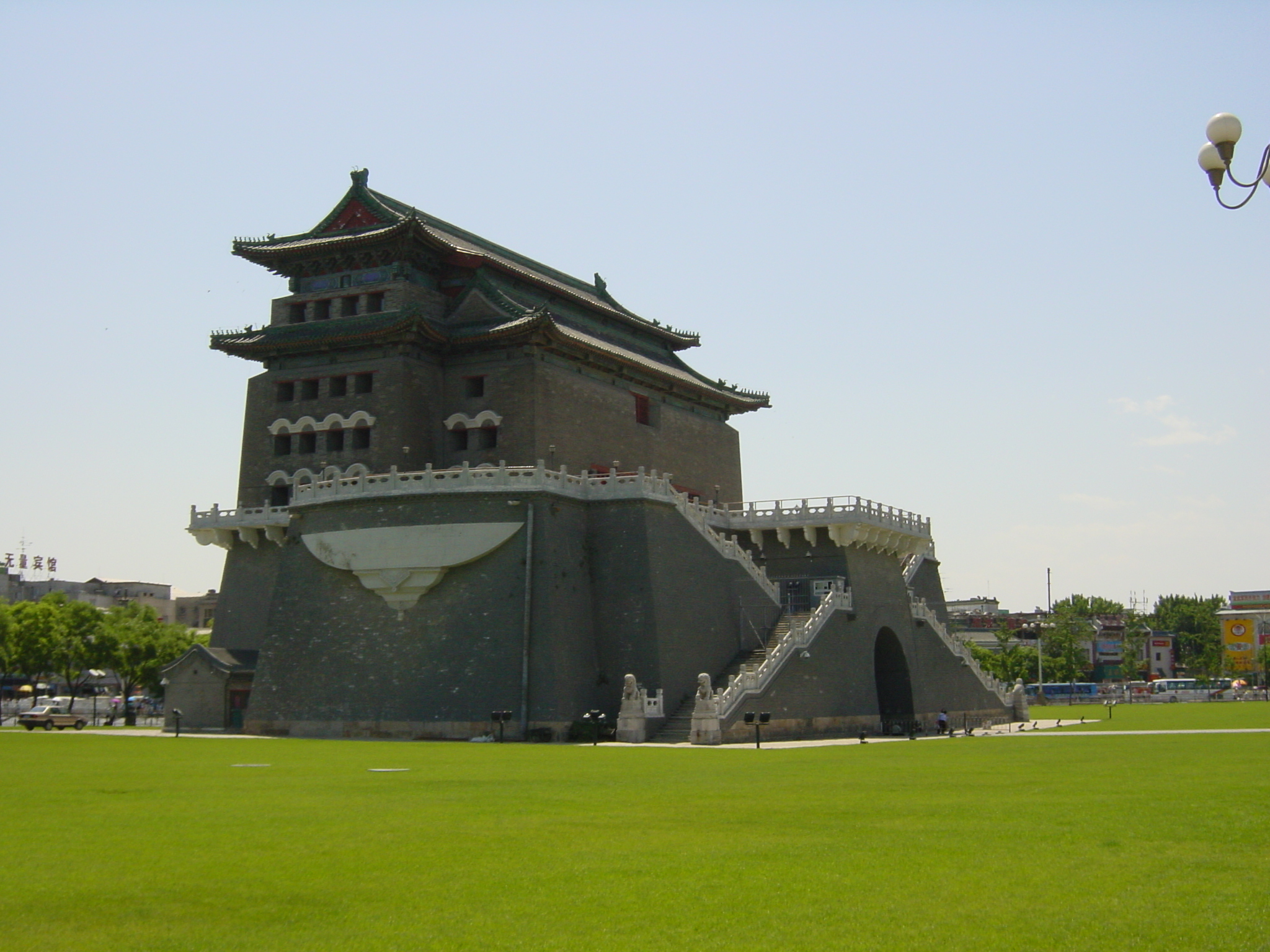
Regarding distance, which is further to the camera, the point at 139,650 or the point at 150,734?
the point at 139,650

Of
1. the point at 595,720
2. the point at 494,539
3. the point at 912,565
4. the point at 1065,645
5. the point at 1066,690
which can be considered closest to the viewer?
the point at 595,720

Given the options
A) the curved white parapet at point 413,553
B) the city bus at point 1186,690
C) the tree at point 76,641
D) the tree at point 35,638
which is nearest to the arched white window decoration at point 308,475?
the curved white parapet at point 413,553

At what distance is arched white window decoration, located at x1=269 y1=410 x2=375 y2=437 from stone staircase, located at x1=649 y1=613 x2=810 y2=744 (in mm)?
17489

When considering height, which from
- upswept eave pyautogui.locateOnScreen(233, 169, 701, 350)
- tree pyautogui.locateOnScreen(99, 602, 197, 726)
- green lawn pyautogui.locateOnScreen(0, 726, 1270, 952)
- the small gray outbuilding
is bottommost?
green lawn pyautogui.locateOnScreen(0, 726, 1270, 952)

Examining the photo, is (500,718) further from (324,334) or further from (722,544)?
(324,334)

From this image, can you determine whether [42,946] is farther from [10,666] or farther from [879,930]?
[10,666]

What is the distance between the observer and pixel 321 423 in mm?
55062

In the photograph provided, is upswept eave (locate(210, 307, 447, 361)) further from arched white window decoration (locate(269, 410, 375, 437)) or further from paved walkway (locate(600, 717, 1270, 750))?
paved walkway (locate(600, 717, 1270, 750))

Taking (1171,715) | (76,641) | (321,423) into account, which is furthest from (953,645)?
(76,641)

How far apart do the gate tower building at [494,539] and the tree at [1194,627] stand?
3591 inches

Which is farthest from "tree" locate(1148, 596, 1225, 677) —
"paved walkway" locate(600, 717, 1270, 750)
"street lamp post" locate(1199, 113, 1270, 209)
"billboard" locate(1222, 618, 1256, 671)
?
"street lamp post" locate(1199, 113, 1270, 209)

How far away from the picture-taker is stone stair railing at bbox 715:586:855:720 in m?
43.9

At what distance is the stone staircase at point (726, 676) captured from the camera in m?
44.2

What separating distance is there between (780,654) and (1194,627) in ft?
448
